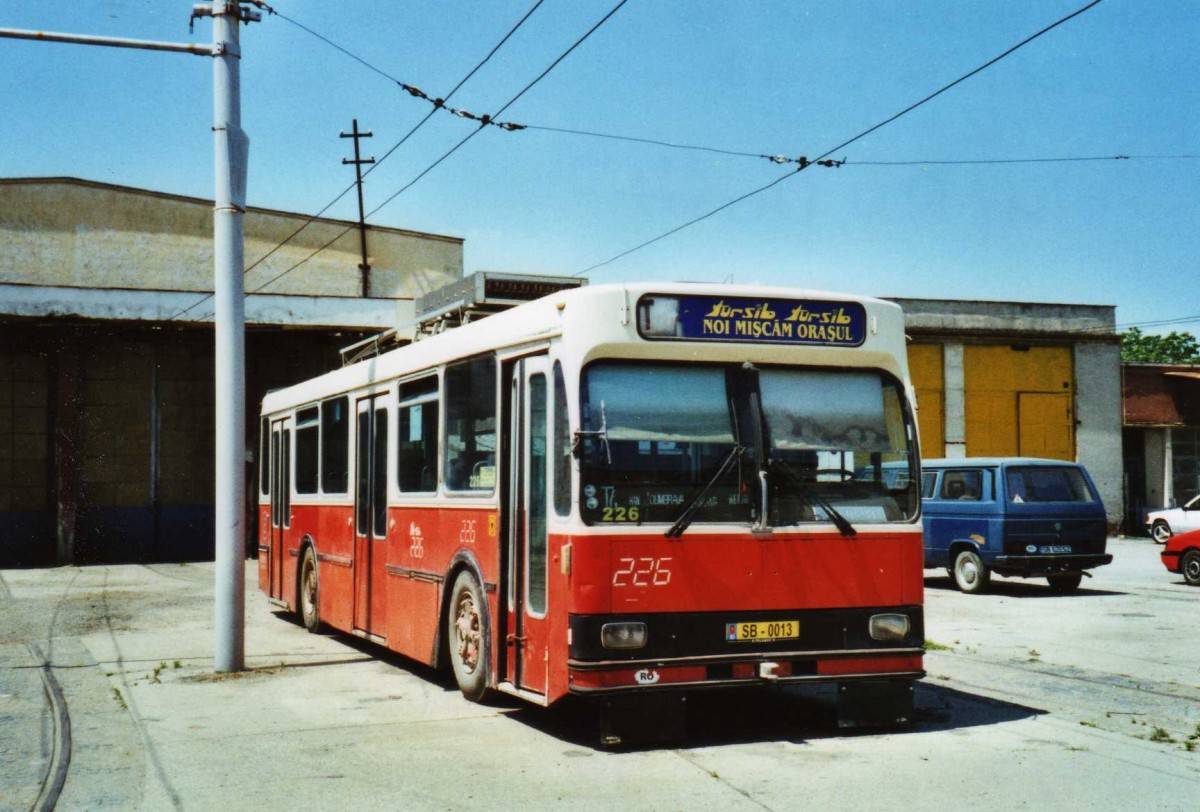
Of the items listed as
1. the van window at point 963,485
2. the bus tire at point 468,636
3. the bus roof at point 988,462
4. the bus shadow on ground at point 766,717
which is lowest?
the bus shadow on ground at point 766,717

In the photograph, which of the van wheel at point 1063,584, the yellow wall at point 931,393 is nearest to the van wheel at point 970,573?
the van wheel at point 1063,584

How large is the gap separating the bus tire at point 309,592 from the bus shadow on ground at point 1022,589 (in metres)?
9.56

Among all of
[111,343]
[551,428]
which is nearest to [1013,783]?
[551,428]

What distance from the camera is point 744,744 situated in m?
7.86

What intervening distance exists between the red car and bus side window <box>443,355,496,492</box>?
47.6ft

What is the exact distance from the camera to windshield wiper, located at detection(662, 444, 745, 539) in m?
7.61

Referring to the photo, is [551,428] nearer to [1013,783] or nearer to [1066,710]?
[1013,783]

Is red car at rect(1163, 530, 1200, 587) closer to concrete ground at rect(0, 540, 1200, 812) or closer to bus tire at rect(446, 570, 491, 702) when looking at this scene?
concrete ground at rect(0, 540, 1200, 812)

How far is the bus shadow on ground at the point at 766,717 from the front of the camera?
26.5 feet

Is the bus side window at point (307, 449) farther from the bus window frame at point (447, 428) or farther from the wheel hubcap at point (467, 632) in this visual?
the wheel hubcap at point (467, 632)

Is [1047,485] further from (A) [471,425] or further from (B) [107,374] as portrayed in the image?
(B) [107,374]

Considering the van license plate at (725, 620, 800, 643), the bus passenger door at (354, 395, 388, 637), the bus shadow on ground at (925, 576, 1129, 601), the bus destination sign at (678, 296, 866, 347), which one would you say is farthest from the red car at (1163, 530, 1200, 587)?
the van license plate at (725, 620, 800, 643)

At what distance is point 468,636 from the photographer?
9414 mm

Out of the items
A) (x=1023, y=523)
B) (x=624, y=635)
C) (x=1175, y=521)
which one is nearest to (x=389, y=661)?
(x=624, y=635)
